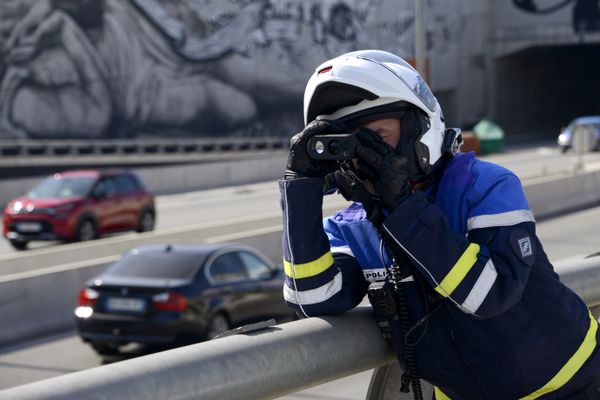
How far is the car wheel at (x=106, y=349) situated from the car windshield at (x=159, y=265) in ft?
2.99

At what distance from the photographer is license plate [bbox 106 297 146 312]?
1277cm

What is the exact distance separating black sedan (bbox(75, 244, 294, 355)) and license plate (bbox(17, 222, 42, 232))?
1115 centimetres

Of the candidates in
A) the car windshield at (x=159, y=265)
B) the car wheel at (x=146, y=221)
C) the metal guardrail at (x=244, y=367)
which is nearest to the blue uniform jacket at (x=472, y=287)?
the metal guardrail at (x=244, y=367)

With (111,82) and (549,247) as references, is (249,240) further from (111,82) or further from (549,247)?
(111,82)

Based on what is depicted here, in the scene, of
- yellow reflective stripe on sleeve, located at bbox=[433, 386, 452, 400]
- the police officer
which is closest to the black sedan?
yellow reflective stripe on sleeve, located at bbox=[433, 386, 452, 400]

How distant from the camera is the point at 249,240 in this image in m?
19.2

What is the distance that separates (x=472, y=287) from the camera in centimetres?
287

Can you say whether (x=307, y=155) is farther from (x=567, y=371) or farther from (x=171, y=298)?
(x=171, y=298)

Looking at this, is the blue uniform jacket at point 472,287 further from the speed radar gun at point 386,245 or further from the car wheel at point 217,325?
the car wheel at point 217,325

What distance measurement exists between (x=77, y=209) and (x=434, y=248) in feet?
73.1

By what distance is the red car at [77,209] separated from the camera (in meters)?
24.4

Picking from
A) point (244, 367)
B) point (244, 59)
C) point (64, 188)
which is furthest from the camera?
point (244, 59)

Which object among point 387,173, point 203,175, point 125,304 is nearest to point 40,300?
point 125,304

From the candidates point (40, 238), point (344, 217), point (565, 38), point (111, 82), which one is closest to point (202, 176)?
point (111, 82)
